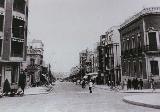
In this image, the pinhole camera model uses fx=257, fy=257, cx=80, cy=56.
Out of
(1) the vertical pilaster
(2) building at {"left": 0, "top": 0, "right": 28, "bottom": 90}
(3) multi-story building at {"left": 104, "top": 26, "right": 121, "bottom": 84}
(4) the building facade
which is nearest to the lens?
(1) the vertical pilaster

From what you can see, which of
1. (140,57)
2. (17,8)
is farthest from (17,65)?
(140,57)

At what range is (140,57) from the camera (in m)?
40.9

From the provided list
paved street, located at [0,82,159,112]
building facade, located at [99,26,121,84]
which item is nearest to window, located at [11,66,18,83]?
paved street, located at [0,82,159,112]

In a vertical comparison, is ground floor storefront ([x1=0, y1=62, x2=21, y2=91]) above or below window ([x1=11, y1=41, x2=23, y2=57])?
below

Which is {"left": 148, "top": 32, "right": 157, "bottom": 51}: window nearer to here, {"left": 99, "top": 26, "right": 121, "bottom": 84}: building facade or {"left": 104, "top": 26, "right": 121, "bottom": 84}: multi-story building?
{"left": 99, "top": 26, "right": 121, "bottom": 84}: building facade

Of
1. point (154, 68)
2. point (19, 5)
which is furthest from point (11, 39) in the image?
point (154, 68)

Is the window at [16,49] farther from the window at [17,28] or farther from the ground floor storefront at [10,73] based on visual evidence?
the ground floor storefront at [10,73]

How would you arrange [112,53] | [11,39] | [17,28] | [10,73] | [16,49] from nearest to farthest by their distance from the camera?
[11,39]
[10,73]
[16,49]
[17,28]
[112,53]

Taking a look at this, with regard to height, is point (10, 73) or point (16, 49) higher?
point (16, 49)

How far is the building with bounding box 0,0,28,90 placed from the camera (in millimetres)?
35344

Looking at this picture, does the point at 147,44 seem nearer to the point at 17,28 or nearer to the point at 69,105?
the point at 17,28

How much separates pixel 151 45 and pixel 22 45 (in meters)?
19.6

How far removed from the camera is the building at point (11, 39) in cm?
3534

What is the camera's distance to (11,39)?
1431 inches
